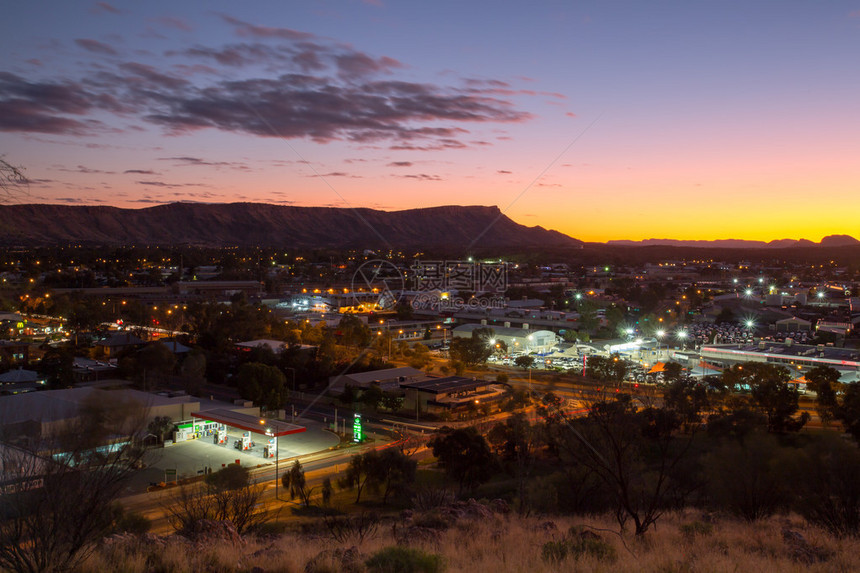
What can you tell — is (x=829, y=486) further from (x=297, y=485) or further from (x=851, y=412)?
(x=297, y=485)

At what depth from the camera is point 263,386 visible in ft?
69.1

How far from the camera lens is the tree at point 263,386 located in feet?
67.8

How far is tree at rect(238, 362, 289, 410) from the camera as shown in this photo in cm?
2066

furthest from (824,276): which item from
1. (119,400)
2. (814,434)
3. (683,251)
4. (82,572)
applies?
(82,572)

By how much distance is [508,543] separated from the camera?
6281mm

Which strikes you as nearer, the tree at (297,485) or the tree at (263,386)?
the tree at (297,485)

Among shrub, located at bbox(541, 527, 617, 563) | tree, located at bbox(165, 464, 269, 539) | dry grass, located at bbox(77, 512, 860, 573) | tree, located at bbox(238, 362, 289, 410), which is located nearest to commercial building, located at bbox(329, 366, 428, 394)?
tree, located at bbox(238, 362, 289, 410)

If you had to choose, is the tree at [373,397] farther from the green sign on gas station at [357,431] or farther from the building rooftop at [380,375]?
the green sign on gas station at [357,431]

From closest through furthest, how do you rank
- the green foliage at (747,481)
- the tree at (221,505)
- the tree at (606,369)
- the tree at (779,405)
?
the tree at (221,505), the green foliage at (747,481), the tree at (779,405), the tree at (606,369)

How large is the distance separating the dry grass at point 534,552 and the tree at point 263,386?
1356 cm

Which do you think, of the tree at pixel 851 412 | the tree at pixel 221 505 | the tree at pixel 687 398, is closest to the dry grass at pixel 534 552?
the tree at pixel 221 505

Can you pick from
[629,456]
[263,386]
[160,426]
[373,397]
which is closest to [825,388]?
[373,397]

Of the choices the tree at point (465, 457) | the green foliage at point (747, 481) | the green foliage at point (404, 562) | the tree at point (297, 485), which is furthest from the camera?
the tree at point (465, 457)

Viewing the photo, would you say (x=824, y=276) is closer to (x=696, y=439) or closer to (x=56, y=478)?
(x=696, y=439)
